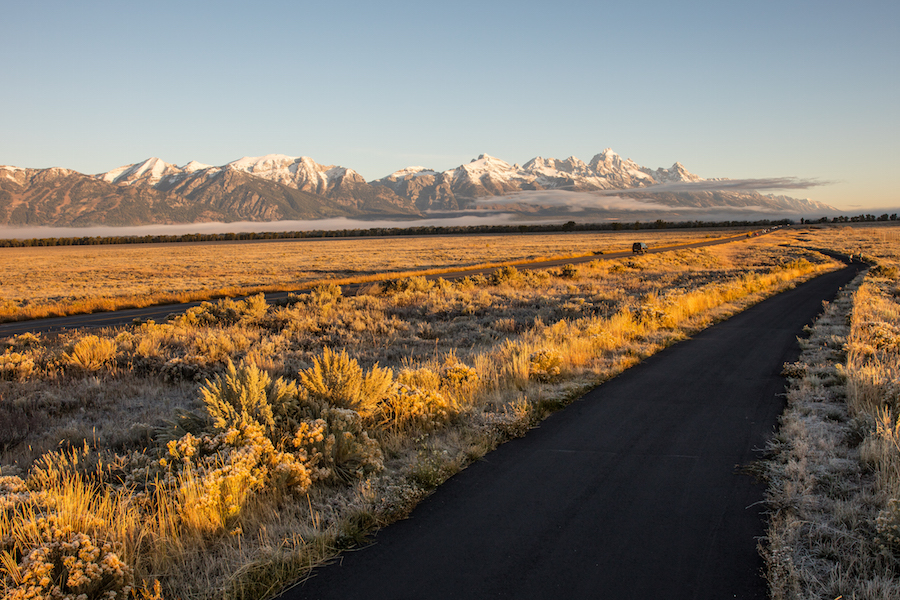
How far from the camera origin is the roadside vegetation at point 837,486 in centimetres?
356

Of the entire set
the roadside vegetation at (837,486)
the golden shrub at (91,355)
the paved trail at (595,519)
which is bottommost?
the golden shrub at (91,355)

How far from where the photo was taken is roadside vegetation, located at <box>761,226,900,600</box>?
11.7 ft

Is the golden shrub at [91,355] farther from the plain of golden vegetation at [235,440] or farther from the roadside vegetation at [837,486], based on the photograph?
the roadside vegetation at [837,486]

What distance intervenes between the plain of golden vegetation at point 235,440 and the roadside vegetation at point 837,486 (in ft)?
2.87

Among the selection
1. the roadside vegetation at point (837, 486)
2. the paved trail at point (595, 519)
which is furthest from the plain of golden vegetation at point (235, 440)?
the roadside vegetation at point (837, 486)

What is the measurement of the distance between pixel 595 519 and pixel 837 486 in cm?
243

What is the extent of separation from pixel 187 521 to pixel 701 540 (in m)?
4.34

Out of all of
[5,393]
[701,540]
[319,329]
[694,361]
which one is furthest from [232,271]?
[701,540]

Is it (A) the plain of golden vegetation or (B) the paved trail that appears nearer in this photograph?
(B) the paved trail

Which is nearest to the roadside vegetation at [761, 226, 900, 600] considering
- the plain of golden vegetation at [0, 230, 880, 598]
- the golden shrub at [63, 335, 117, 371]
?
the plain of golden vegetation at [0, 230, 880, 598]

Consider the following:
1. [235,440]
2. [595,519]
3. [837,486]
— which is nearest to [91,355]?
[235,440]

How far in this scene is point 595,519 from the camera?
4.46 meters

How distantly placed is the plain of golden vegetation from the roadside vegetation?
34.5 inches

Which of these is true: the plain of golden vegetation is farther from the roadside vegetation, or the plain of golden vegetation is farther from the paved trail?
the roadside vegetation
